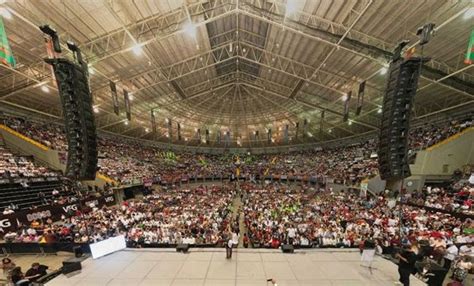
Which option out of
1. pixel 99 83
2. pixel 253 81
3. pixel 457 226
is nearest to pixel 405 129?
pixel 457 226

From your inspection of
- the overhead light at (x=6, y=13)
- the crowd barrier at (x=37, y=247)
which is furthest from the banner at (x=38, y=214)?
the overhead light at (x=6, y=13)

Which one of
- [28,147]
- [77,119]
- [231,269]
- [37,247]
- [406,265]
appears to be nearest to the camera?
[406,265]

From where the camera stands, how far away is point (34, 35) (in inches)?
504

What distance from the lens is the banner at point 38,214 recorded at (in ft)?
39.6

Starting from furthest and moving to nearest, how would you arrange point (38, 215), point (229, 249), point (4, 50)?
point (38, 215)
point (4, 50)
point (229, 249)

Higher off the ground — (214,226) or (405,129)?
(405,129)

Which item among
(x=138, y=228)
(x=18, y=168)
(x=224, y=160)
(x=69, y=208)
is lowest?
(x=138, y=228)

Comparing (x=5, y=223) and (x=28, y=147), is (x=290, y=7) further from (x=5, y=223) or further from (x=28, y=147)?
(x=28, y=147)

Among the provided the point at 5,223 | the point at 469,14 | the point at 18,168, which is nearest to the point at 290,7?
the point at 469,14

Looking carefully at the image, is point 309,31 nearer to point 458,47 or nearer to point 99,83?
point 458,47

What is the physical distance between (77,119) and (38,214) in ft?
36.9

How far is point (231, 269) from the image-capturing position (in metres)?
7.20

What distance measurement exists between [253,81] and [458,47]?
65.2 ft

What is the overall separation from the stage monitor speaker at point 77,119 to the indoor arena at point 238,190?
5 centimetres
